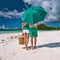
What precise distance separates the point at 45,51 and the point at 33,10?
5.36 ft

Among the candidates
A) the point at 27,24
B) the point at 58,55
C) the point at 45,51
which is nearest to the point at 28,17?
the point at 27,24

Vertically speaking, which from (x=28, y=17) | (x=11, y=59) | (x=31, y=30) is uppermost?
(x=28, y=17)

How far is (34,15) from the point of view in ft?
23.8

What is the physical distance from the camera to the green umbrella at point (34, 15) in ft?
23.6

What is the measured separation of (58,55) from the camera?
616 centimetres

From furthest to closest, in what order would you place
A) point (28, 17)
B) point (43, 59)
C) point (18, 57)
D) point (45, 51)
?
1. point (28, 17)
2. point (45, 51)
3. point (18, 57)
4. point (43, 59)

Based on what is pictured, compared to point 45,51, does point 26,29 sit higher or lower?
higher

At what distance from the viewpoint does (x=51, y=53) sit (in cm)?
645

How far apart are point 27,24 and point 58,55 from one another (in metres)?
1.89

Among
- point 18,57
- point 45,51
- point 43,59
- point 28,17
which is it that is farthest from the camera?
point 28,17

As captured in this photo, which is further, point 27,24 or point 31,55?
point 27,24

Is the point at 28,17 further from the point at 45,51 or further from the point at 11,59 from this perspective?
the point at 11,59

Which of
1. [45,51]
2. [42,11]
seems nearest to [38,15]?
[42,11]

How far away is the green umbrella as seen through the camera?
7201 mm
